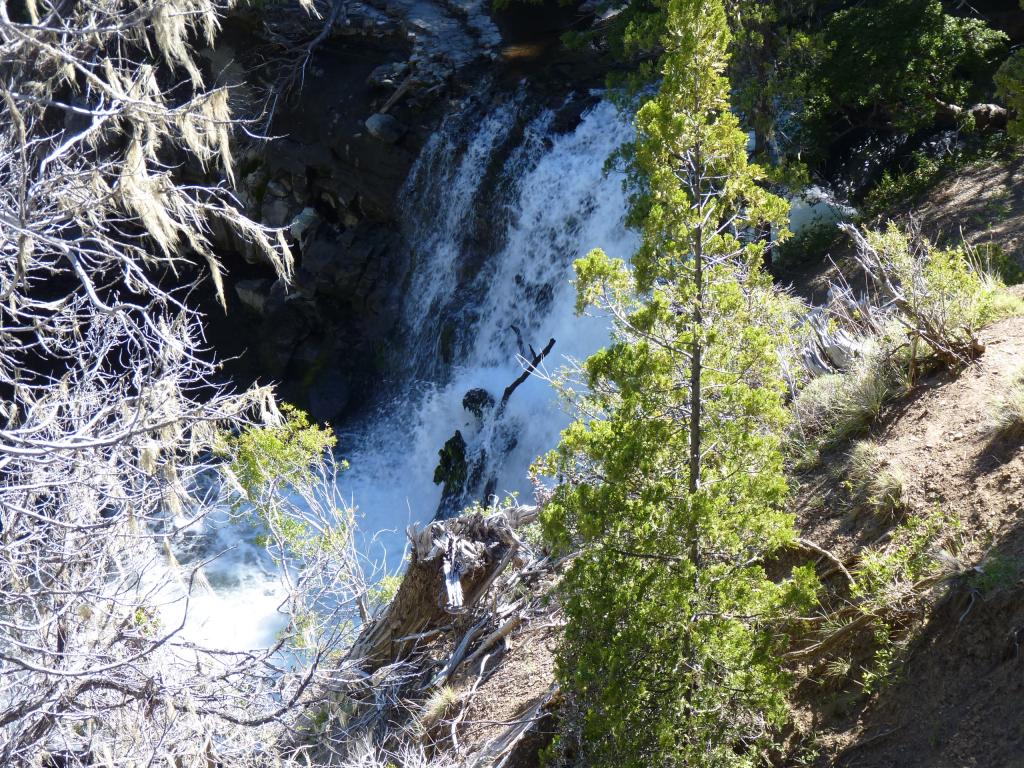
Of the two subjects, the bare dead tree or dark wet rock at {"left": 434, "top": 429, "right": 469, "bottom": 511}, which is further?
dark wet rock at {"left": 434, "top": 429, "right": 469, "bottom": 511}

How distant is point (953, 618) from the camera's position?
4.34 meters

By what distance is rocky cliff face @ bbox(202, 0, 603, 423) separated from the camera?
561 inches

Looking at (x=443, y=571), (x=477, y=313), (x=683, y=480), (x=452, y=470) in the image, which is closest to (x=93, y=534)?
(x=443, y=571)

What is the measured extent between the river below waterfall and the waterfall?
0.06ft

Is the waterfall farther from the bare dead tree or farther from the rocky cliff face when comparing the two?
the bare dead tree

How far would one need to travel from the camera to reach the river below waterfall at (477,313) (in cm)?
1112

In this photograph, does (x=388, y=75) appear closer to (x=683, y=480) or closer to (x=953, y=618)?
(x=683, y=480)

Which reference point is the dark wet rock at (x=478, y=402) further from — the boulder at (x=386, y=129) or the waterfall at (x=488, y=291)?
the boulder at (x=386, y=129)

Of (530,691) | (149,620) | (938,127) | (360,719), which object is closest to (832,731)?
(530,691)

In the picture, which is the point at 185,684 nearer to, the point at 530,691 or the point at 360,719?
the point at 360,719

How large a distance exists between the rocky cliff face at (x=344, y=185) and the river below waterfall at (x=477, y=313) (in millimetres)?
338

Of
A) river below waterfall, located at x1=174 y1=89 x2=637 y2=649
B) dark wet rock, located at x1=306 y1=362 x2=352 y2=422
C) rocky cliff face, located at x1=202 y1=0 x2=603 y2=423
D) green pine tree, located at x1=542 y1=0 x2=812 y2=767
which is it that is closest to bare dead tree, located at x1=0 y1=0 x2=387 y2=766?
green pine tree, located at x1=542 y1=0 x2=812 y2=767

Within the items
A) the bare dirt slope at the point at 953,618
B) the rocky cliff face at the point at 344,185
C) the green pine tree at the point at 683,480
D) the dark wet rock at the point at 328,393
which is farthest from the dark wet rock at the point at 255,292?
the green pine tree at the point at 683,480

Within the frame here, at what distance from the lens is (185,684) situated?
4199 mm
